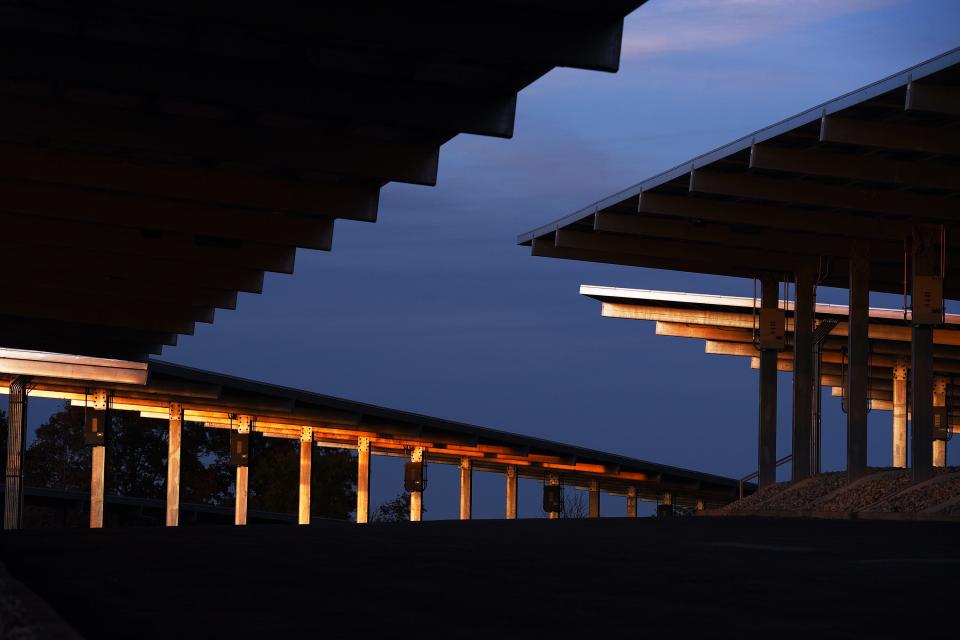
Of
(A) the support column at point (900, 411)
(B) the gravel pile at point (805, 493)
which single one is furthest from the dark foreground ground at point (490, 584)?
(A) the support column at point (900, 411)

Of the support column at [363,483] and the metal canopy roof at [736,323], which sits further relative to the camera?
the support column at [363,483]

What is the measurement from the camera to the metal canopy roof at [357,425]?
1657 inches

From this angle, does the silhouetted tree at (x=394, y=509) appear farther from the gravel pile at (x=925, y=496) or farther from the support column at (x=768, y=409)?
the gravel pile at (x=925, y=496)

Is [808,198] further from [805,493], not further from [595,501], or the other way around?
[595,501]

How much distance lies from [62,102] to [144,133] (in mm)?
1031

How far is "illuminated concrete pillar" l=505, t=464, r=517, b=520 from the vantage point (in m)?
59.2

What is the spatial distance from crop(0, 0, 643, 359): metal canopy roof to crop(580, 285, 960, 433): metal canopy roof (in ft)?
54.9

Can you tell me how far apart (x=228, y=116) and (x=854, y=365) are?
1552cm

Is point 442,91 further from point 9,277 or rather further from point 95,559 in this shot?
point 9,277

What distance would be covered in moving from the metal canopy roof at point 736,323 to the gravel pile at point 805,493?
10118 millimetres

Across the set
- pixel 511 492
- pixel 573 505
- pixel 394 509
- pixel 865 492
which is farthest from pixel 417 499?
pixel 394 509

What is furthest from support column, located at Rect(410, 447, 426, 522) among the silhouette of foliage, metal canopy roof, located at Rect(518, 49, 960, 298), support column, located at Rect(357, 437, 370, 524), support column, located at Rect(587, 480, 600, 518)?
the silhouette of foliage

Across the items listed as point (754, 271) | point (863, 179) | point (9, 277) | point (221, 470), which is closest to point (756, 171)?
point (863, 179)

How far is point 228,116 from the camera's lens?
653 inches
